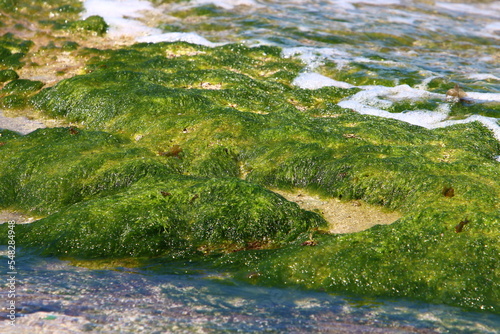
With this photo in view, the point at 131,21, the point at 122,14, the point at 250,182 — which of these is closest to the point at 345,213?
the point at 250,182

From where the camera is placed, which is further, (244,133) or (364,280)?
(244,133)

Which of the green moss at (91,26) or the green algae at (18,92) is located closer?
the green algae at (18,92)

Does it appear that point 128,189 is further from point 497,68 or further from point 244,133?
point 497,68

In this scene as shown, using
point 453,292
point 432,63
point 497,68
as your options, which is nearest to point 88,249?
point 453,292

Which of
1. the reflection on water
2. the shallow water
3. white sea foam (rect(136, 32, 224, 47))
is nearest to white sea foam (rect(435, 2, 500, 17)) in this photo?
the shallow water

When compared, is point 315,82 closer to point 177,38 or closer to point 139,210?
point 177,38

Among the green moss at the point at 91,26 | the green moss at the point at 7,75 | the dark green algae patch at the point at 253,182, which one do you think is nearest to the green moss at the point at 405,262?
the dark green algae patch at the point at 253,182

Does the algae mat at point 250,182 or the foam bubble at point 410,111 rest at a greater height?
the foam bubble at point 410,111

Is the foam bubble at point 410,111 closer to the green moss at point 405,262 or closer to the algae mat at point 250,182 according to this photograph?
the algae mat at point 250,182
